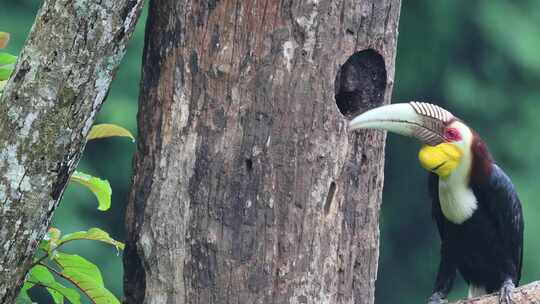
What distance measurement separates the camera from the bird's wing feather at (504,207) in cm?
387

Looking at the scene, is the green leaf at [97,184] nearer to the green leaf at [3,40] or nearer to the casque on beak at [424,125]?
the green leaf at [3,40]

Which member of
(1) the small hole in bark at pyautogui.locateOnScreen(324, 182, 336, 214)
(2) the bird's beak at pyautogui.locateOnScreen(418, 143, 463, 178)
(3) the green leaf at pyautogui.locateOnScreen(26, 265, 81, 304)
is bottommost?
(3) the green leaf at pyautogui.locateOnScreen(26, 265, 81, 304)

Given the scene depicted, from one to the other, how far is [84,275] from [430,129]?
1109 mm

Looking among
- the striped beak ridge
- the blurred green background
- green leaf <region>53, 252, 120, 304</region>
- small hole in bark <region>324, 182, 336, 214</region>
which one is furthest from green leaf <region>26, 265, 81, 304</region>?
the blurred green background

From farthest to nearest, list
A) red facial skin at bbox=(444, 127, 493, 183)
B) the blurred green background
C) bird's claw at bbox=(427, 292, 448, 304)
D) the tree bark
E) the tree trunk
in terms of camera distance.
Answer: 1. the blurred green background
2. bird's claw at bbox=(427, 292, 448, 304)
3. red facial skin at bbox=(444, 127, 493, 183)
4. the tree trunk
5. the tree bark

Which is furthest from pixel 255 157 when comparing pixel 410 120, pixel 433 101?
pixel 433 101

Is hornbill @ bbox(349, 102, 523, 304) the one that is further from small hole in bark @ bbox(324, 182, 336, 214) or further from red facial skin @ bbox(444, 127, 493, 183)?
small hole in bark @ bbox(324, 182, 336, 214)

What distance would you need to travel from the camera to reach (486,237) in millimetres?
4051

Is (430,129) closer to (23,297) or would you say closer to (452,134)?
(452,134)

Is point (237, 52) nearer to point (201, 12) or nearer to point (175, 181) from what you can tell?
point (201, 12)

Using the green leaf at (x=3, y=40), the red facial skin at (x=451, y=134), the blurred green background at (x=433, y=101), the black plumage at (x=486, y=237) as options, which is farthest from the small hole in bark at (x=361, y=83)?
the blurred green background at (x=433, y=101)

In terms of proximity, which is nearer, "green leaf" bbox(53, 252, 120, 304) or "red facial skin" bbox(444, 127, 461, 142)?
"green leaf" bbox(53, 252, 120, 304)

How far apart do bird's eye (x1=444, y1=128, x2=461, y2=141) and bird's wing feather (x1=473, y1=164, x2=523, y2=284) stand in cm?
33

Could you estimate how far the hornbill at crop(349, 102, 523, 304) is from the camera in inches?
138
